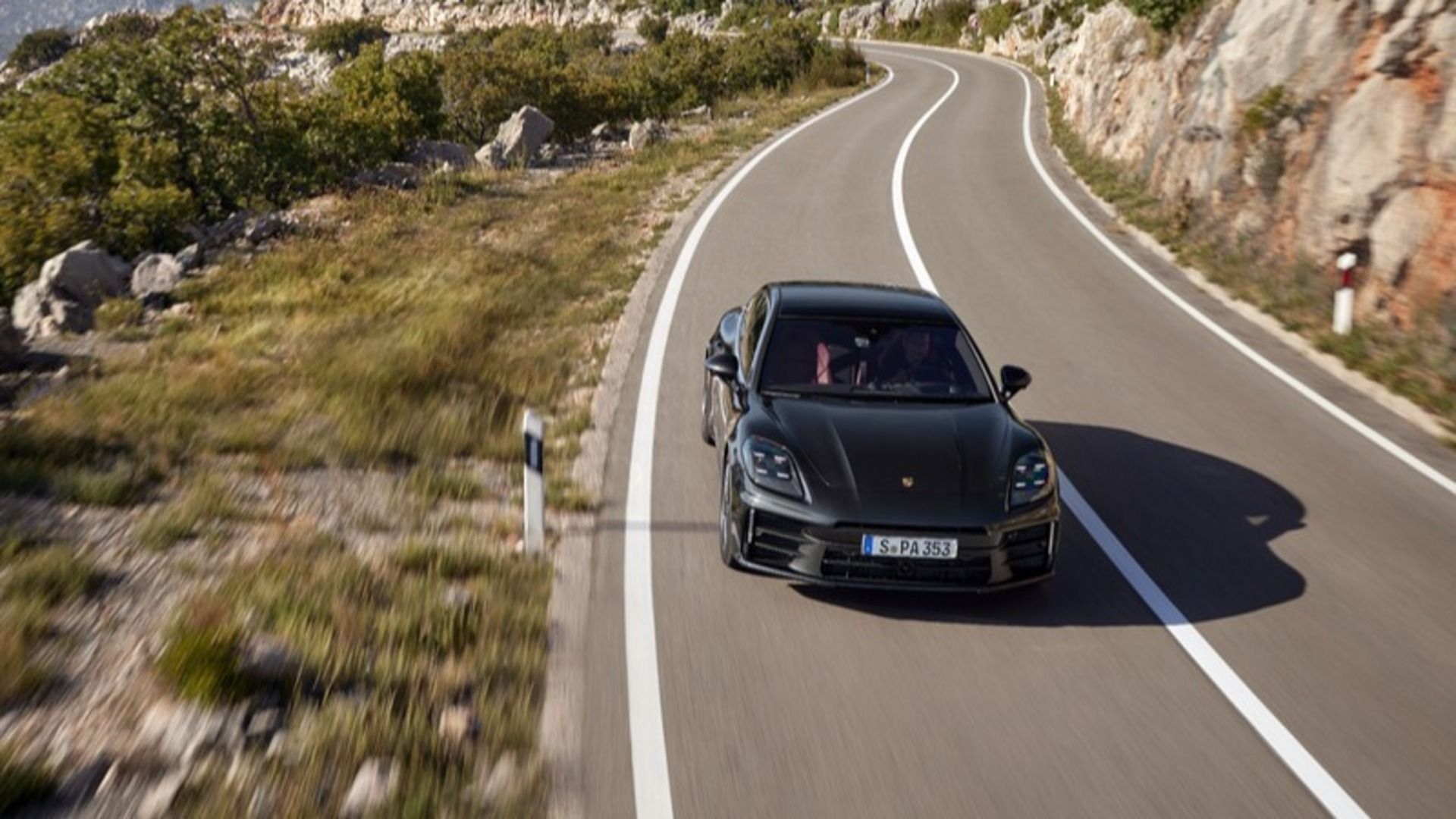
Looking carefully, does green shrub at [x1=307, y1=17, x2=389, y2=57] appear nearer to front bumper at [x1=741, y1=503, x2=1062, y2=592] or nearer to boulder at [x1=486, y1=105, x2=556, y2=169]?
boulder at [x1=486, y1=105, x2=556, y2=169]

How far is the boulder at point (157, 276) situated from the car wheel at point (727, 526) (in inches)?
456

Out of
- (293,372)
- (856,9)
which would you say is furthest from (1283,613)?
(856,9)

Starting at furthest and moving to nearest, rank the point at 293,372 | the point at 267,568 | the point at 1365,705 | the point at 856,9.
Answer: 1. the point at 856,9
2. the point at 293,372
3. the point at 267,568
4. the point at 1365,705

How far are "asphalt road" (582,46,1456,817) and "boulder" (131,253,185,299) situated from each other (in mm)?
8006

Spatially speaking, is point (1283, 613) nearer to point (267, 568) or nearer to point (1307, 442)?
point (1307, 442)

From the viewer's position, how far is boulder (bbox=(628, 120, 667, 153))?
95.1 ft

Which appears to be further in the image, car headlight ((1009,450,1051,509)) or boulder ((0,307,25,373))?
boulder ((0,307,25,373))

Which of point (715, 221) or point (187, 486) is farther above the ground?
point (187, 486)

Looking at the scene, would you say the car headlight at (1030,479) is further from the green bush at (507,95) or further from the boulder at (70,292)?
the green bush at (507,95)

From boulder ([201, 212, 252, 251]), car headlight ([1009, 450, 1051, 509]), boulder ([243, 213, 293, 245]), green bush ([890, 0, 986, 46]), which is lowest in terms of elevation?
green bush ([890, 0, 986, 46])

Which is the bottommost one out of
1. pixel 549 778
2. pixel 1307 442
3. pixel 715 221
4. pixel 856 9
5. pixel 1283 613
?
→ pixel 856 9

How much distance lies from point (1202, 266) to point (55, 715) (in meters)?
15.0

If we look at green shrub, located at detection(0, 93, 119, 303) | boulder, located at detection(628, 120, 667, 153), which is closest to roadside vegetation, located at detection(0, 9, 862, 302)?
green shrub, located at detection(0, 93, 119, 303)

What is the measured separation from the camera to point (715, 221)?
63.3 ft
